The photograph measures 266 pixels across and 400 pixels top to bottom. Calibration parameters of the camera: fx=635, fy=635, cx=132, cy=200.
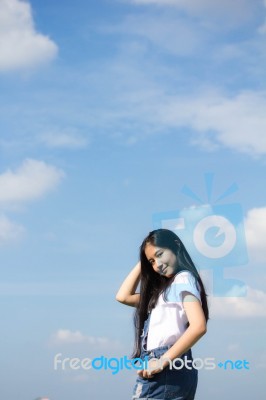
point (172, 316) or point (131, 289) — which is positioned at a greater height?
point (131, 289)

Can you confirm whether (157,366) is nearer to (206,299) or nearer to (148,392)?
(148,392)

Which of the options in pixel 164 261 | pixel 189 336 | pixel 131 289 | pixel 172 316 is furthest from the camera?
pixel 131 289

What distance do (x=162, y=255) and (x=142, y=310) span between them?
0.38 meters

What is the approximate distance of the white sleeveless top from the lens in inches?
150

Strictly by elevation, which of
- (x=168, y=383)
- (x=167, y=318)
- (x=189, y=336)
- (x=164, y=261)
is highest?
(x=164, y=261)

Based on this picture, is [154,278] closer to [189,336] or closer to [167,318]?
[167,318]

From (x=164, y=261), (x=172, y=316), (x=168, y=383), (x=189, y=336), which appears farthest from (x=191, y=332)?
(x=164, y=261)

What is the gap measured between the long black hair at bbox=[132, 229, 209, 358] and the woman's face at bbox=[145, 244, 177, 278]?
0.02 metres

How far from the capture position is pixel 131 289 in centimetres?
Result: 431

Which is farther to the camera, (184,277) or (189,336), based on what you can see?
(184,277)

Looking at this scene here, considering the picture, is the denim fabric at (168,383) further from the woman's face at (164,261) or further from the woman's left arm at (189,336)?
the woman's face at (164,261)

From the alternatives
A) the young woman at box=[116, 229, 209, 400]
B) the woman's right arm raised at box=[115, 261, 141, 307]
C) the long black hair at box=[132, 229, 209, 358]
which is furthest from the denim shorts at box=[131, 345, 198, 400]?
the woman's right arm raised at box=[115, 261, 141, 307]

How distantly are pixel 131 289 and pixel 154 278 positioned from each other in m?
0.23

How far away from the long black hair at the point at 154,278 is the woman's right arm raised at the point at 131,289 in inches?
4.4
